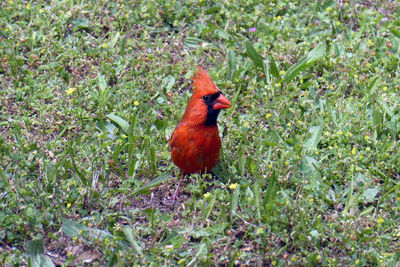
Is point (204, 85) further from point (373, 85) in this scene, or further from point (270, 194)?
point (373, 85)

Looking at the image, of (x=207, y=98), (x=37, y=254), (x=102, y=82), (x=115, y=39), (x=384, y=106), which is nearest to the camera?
(x=37, y=254)

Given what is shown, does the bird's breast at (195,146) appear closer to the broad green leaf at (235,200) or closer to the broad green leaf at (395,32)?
the broad green leaf at (235,200)

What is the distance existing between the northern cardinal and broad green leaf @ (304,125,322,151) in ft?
2.66

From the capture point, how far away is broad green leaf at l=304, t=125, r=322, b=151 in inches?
174

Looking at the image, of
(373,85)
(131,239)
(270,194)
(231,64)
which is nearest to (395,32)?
(373,85)

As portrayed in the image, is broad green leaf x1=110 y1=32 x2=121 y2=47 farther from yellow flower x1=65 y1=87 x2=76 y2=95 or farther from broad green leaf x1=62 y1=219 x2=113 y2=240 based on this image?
broad green leaf x1=62 y1=219 x2=113 y2=240

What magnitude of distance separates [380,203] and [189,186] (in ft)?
4.32

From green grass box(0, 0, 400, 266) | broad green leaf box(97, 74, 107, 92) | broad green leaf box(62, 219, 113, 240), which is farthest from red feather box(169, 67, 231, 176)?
broad green leaf box(97, 74, 107, 92)

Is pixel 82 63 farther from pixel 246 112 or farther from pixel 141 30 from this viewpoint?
pixel 246 112

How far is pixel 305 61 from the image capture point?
5.17m

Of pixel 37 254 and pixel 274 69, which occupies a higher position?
pixel 274 69

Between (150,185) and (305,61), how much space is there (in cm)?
197

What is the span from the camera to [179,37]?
5.61 m

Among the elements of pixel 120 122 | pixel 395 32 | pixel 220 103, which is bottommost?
pixel 120 122
